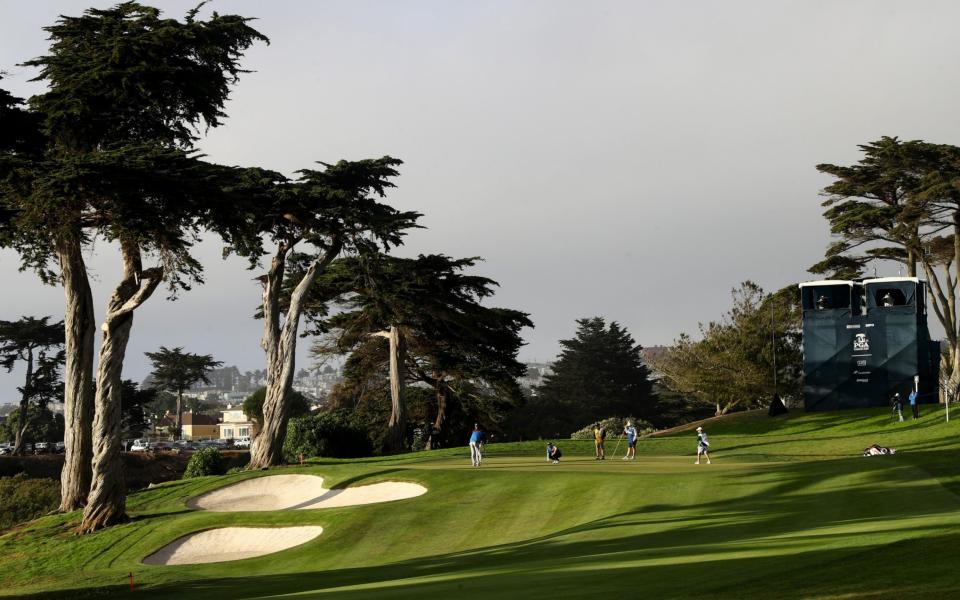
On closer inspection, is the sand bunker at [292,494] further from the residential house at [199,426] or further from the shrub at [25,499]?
the residential house at [199,426]

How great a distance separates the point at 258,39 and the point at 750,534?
29895 millimetres

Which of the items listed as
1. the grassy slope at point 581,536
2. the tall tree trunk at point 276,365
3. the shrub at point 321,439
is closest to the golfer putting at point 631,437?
the grassy slope at point 581,536

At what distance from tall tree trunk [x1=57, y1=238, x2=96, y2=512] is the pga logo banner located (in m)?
39.3

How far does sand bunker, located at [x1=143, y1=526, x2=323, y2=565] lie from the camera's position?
27906mm

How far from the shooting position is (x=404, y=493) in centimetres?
3158

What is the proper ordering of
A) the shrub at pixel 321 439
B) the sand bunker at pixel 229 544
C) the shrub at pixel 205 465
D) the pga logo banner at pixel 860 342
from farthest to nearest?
the pga logo banner at pixel 860 342
the shrub at pixel 321 439
the shrub at pixel 205 465
the sand bunker at pixel 229 544

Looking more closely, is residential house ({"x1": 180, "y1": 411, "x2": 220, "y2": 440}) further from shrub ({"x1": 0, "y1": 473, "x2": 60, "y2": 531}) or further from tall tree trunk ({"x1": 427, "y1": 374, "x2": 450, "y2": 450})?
shrub ({"x1": 0, "y1": 473, "x2": 60, "y2": 531})

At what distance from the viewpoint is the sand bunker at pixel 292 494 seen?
105 feet

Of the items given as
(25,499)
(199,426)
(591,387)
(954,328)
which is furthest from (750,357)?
(199,426)

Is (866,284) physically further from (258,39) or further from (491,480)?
(258,39)

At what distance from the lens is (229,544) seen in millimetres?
29016

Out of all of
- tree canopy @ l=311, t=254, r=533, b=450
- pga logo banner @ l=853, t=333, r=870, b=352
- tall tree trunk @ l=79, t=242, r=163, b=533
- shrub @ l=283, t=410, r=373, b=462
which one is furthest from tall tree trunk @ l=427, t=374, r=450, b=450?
tall tree trunk @ l=79, t=242, r=163, b=533

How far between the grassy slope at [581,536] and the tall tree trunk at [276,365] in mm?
3259

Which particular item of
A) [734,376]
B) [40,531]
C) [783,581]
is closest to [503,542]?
[783,581]
